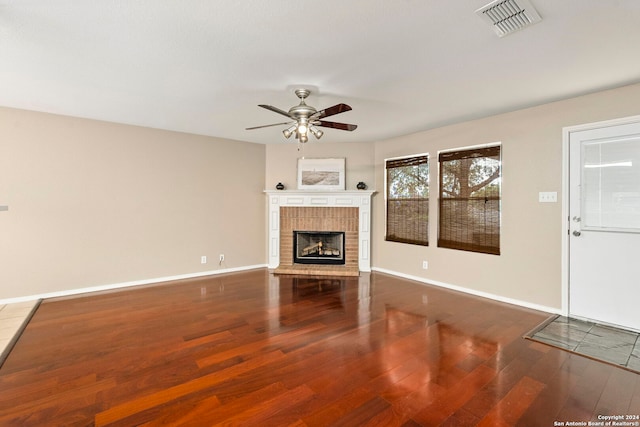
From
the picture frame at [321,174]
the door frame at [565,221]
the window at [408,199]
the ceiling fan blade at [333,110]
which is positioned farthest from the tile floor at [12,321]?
the door frame at [565,221]

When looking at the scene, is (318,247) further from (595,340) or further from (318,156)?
(595,340)

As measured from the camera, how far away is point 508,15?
1.88 meters

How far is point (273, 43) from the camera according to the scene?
7.27ft

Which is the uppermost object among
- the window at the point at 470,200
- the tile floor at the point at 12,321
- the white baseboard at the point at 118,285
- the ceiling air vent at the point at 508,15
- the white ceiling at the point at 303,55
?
the white ceiling at the point at 303,55

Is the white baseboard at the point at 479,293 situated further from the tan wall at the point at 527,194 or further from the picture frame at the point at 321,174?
the picture frame at the point at 321,174

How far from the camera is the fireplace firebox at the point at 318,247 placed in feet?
18.8

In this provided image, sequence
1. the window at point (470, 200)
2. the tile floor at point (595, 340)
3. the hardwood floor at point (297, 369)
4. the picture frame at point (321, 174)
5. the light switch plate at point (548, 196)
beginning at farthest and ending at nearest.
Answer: the picture frame at point (321, 174), the window at point (470, 200), the light switch plate at point (548, 196), the tile floor at point (595, 340), the hardwood floor at point (297, 369)

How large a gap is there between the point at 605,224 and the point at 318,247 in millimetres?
4133

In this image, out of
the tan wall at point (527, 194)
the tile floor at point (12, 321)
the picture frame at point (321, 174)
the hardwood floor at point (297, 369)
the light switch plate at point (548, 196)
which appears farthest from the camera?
the picture frame at point (321, 174)

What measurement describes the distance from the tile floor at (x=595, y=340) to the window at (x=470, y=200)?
1140 millimetres

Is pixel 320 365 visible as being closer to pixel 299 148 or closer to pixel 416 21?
pixel 416 21

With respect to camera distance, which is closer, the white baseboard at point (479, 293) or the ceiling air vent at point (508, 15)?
the ceiling air vent at point (508, 15)

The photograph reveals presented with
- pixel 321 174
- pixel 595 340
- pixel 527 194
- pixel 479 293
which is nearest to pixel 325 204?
pixel 321 174

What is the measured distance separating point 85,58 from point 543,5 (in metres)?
3.33
